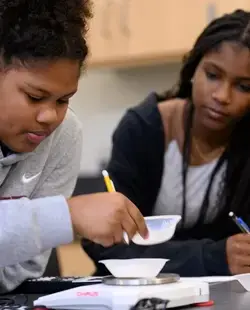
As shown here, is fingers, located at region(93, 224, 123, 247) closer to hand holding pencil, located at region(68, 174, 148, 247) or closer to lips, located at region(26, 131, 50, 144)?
hand holding pencil, located at region(68, 174, 148, 247)

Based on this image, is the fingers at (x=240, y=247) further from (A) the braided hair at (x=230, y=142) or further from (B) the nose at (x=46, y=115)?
(B) the nose at (x=46, y=115)

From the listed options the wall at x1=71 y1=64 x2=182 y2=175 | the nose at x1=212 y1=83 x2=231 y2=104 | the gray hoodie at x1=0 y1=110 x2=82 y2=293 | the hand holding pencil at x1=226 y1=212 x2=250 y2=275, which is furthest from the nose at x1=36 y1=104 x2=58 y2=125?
the wall at x1=71 y1=64 x2=182 y2=175

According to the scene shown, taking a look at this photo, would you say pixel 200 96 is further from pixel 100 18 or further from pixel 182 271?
pixel 100 18

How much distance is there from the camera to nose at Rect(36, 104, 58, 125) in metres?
1.22

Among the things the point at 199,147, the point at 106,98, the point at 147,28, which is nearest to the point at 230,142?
the point at 199,147

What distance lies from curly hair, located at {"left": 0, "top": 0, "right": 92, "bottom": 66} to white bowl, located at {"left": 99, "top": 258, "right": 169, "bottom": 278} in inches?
13.4

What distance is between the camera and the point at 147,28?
323cm

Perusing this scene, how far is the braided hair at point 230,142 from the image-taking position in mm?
1809

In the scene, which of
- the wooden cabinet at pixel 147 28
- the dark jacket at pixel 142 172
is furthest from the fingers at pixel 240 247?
the wooden cabinet at pixel 147 28

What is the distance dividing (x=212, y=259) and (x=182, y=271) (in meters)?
0.07

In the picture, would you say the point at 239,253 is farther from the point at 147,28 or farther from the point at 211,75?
the point at 147,28

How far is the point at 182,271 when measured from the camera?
160cm

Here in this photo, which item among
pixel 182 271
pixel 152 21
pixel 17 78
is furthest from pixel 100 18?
pixel 17 78

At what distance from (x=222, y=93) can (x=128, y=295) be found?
0.86 meters
